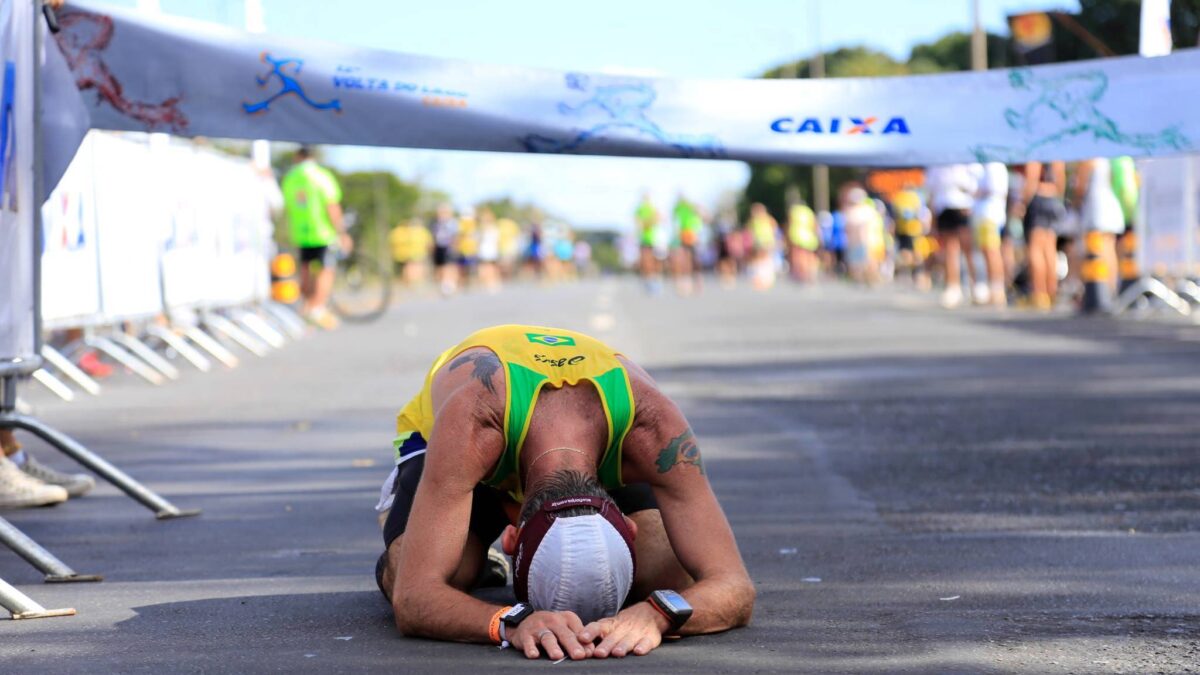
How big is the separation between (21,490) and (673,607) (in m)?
3.76

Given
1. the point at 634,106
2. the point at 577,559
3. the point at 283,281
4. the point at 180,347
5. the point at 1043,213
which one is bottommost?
the point at 180,347

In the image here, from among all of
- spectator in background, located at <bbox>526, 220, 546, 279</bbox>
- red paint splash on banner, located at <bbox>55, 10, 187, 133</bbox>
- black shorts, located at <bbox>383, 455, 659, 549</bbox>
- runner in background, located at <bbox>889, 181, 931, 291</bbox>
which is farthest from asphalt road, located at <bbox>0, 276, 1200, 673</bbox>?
spectator in background, located at <bbox>526, 220, 546, 279</bbox>

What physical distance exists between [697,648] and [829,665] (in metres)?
0.37

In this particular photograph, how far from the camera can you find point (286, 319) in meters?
20.2

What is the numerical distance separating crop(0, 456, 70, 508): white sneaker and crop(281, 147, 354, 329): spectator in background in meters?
11.8

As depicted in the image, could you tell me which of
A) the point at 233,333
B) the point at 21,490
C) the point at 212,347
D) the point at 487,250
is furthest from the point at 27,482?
the point at 487,250

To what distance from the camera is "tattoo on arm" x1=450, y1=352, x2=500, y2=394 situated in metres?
4.70

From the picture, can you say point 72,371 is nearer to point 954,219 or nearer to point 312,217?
point 312,217

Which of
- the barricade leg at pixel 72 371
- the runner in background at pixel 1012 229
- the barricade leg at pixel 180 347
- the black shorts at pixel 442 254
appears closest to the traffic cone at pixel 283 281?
the barricade leg at pixel 180 347

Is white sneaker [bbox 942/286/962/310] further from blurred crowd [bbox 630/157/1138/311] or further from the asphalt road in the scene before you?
the asphalt road

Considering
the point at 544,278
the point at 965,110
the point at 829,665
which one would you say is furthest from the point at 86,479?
the point at 544,278

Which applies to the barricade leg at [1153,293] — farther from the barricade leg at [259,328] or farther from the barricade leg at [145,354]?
the barricade leg at [145,354]

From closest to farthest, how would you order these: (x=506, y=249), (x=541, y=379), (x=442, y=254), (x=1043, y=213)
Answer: (x=541, y=379) → (x=1043, y=213) → (x=442, y=254) → (x=506, y=249)

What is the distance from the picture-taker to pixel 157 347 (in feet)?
56.0
